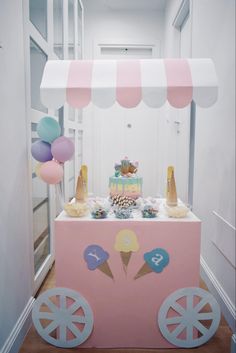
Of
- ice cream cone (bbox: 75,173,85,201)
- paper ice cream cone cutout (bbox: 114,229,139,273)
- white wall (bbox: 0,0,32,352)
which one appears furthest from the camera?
ice cream cone (bbox: 75,173,85,201)

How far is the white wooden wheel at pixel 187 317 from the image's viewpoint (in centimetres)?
165

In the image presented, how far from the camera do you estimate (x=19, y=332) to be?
169cm

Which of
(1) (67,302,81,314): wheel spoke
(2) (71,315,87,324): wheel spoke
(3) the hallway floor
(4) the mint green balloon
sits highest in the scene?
(4) the mint green balloon

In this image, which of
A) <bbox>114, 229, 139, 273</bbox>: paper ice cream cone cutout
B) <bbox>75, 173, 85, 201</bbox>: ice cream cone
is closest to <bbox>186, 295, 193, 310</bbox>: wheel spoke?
<bbox>114, 229, 139, 273</bbox>: paper ice cream cone cutout

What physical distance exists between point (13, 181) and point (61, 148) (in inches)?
11.8

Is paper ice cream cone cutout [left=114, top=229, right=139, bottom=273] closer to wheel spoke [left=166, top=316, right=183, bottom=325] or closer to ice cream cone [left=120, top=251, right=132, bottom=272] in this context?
ice cream cone [left=120, top=251, right=132, bottom=272]

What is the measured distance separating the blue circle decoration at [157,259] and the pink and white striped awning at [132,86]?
0.75 meters

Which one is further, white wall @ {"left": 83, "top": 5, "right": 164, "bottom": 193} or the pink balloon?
white wall @ {"left": 83, "top": 5, "right": 164, "bottom": 193}

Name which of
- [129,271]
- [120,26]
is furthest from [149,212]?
[120,26]

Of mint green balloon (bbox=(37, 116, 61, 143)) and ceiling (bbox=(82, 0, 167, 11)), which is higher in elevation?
ceiling (bbox=(82, 0, 167, 11))

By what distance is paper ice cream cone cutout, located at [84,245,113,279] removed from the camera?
5.39ft

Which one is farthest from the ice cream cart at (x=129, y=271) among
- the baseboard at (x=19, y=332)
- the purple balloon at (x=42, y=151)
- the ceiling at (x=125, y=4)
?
the ceiling at (x=125, y=4)

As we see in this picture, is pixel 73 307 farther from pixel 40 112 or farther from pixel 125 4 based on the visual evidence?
pixel 125 4

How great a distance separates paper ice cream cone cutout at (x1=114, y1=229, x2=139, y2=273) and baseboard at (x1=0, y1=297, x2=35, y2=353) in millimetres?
652
